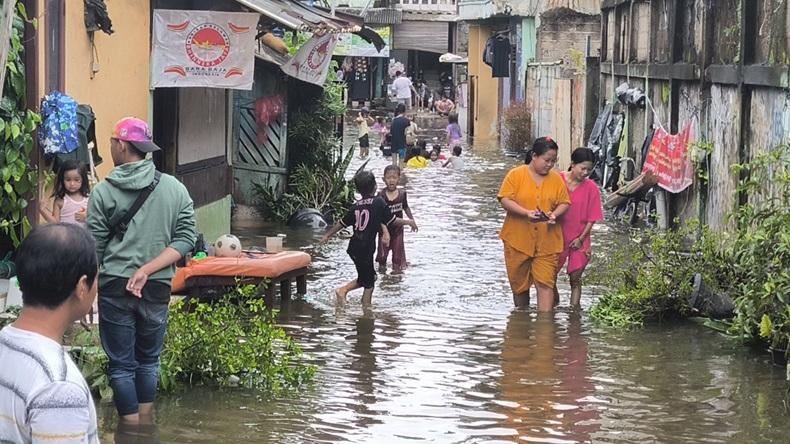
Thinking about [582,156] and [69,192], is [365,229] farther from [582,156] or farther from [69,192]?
[69,192]

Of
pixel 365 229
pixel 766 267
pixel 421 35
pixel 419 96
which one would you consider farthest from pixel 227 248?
pixel 421 35

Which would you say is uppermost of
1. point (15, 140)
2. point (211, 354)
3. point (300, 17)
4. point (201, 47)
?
point (300, 17)

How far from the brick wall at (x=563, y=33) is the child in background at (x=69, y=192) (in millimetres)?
24034

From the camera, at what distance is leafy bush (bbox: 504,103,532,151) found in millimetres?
34188

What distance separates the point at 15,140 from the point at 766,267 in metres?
5.34

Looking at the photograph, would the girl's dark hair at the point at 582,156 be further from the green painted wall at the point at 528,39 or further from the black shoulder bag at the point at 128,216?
the green painted wall at the point at 528,39

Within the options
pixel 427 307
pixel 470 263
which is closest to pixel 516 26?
pixel 470 263

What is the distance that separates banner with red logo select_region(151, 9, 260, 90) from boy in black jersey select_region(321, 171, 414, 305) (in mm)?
1991

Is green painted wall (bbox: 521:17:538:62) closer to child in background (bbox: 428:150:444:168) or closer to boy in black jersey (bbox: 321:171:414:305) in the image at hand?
child in background (bbox: 428:150:444:168)

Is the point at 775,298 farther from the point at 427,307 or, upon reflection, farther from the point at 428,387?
the point at 427,307

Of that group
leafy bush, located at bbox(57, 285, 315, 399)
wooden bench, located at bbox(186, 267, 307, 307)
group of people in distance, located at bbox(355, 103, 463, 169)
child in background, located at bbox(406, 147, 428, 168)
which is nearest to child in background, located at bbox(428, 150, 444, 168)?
group of people in distance, located at bbox(355, 103, 463, 169)

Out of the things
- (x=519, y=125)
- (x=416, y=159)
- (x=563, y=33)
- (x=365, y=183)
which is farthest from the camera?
(x=519, y=125)

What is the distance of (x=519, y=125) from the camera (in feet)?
112

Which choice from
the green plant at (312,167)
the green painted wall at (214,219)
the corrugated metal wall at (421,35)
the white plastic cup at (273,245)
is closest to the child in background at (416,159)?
the green plant at (312,167)
